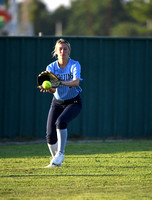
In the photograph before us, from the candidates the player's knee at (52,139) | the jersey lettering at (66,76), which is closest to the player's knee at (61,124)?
the player's knee at (52,139)

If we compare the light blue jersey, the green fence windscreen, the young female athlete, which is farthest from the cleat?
the green fence windscreen

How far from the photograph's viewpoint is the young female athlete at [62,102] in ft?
25.0

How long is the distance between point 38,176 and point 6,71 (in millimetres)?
5713

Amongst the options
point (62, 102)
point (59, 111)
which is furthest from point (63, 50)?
point (59, 111)

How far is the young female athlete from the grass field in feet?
1.29

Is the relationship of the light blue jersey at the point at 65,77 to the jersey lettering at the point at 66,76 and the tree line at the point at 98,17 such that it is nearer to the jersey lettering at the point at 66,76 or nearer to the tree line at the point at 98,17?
the jersey lettering at the point at 66,76

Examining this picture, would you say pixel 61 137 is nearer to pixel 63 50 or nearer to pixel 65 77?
pixel 65 77

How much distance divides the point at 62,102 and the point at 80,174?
1277 millimetres

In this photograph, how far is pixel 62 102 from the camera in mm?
7801

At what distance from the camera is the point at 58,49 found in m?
7.73

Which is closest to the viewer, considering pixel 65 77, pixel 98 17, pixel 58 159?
pixel 58 159

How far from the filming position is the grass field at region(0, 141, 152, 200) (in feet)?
19.4

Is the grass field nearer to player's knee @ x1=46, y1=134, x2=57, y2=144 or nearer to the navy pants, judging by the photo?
player's knee @ x1=46, y1=134, x2=57, y2=144

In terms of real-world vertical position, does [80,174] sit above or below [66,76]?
below
